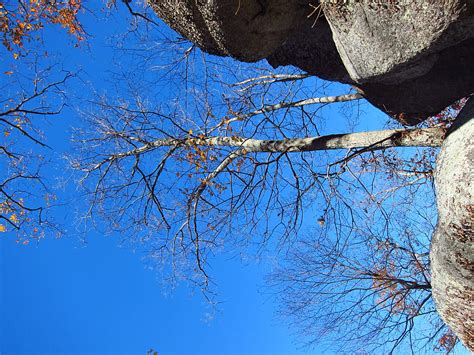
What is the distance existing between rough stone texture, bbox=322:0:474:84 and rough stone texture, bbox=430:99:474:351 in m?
1.05

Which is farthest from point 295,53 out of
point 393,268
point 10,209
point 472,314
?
point 10,209

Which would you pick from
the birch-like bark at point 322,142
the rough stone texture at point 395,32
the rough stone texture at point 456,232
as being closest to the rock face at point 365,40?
the rough stone texture at point 395,32

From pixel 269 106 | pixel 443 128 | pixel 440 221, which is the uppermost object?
pixel 269 106

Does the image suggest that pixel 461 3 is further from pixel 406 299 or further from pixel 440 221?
pixel 406 299

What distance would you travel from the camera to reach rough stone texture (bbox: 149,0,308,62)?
16.7 feet

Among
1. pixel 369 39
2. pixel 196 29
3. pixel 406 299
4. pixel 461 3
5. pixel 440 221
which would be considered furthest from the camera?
pixel 406 299

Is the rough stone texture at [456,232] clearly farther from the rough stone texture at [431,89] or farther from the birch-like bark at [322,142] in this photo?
the birch-like bark at [322,142]

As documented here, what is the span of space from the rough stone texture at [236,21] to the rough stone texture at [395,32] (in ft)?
1.91

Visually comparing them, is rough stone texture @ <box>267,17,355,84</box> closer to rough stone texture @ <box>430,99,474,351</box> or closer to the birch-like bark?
the birch-like bark

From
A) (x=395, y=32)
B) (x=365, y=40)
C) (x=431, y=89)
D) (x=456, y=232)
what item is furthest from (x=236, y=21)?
(x=456, y=232)

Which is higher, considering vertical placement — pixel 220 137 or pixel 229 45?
pixel 220 137

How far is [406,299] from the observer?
9.59 meters

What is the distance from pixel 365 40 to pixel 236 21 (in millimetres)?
1484

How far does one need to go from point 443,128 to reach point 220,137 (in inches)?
168
